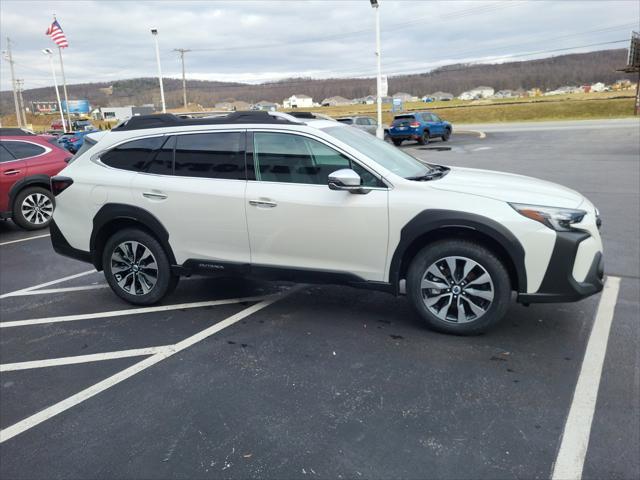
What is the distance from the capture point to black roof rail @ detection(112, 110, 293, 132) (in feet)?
15.6

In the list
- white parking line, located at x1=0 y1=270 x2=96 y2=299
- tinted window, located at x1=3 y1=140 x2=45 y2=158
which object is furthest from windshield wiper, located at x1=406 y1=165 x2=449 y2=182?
tinted window, located at x1=3 y1=140 x2=45 y2=158

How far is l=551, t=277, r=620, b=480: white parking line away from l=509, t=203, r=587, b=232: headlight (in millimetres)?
964

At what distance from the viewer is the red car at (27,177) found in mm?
9234

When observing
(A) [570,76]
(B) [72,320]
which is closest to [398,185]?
(B) [72,320]

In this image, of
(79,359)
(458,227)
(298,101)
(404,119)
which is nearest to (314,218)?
(458,227)

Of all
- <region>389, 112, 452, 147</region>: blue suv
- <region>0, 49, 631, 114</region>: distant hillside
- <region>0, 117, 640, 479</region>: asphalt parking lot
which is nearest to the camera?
<region>0, 117, 640, 479</region>: asphalt parking lot

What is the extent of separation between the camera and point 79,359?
4.12 meters

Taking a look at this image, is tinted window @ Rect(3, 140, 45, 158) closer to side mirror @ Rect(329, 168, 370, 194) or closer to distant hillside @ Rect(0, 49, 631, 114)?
side mirror @ Rect(329, 168, 370, 194)

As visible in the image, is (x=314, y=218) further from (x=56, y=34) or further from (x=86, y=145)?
(x=56, y=34)

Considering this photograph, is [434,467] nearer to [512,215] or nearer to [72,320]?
[512,215]

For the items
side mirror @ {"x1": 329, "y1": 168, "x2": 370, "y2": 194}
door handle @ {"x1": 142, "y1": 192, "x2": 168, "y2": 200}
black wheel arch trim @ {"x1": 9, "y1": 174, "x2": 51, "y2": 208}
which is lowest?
black wheel arch trim @ {"x1": 9, "y1": 174, "x2": 51, "y2": 208}

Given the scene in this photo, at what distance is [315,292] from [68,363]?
7.98ft

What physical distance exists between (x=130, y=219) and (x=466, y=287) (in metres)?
3.18

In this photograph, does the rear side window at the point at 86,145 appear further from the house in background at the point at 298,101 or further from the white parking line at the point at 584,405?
the house in background at the point at 298,101
